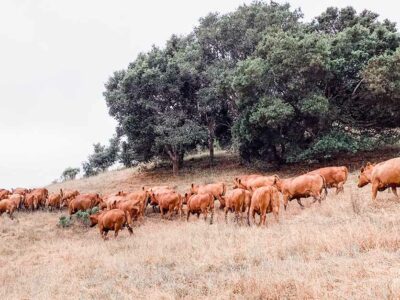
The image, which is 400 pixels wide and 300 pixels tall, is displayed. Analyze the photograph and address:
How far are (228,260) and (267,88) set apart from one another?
20.6 metres

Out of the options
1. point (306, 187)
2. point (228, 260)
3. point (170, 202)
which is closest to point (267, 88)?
point (170, 202)

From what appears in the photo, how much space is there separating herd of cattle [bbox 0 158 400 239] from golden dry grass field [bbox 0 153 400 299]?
60 cm

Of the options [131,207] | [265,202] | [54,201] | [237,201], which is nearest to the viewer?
[265,202]

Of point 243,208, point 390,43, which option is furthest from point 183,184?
point 390,43

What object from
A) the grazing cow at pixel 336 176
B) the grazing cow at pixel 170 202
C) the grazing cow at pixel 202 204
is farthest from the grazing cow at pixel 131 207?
the grazing cow at pixel 336 176

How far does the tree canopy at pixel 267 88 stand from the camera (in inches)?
1037

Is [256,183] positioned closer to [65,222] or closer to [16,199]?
[65,222]

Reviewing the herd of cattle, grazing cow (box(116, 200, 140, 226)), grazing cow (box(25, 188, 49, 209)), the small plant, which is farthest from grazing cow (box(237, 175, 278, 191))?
grazing cow (box(25, 188, 49, 209))

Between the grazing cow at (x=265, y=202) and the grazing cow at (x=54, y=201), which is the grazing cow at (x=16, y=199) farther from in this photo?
the grazing cow at (x=265, y=202)

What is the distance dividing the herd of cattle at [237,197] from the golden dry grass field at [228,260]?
598 mm

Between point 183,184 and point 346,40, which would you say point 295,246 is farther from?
point 346,40

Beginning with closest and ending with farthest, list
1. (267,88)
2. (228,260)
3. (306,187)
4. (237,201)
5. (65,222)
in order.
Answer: (228,260) < (237,201) < (306,187) < (65,222) < (267,88)

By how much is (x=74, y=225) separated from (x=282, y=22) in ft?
75.8

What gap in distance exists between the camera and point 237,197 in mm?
15570
